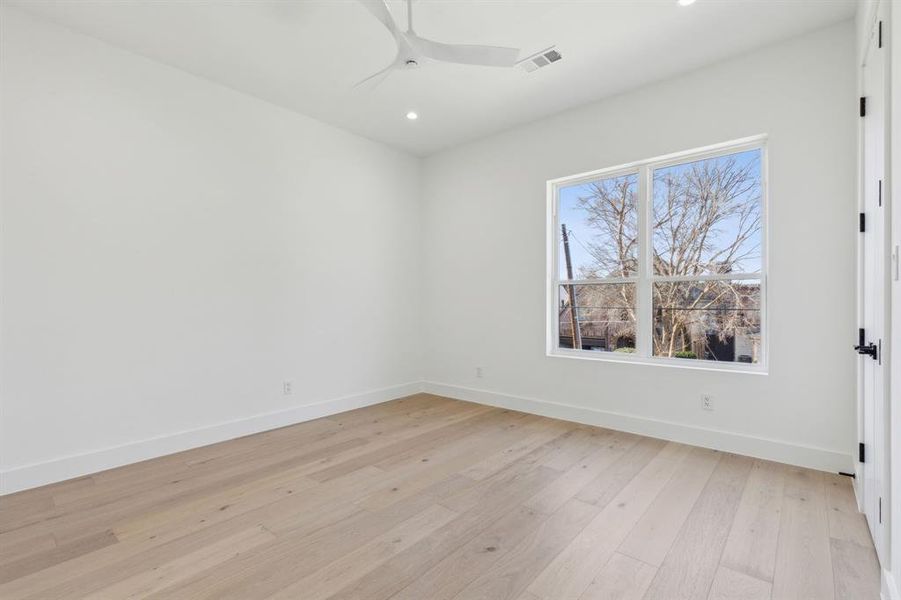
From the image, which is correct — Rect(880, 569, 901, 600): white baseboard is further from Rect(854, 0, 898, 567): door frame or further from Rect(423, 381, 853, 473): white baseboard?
Rect(423, 381, 853, 473): white baseboard

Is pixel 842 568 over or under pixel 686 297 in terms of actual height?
under

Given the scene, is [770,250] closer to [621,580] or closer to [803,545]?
[803,545]

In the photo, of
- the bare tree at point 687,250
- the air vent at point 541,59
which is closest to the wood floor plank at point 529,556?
the bare tree at point 687,250

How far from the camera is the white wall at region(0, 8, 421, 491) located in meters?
2.62

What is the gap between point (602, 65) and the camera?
10.5 ft

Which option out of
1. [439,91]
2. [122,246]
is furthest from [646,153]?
[122,246]

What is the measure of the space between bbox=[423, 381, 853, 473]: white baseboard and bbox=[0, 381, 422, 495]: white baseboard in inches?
64.7

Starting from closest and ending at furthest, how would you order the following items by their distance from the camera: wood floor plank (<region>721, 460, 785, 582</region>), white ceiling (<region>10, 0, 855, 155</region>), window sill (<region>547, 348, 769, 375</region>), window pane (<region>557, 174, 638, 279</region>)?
wood floor plank (<region>721, 460, 785, 582</region>) → white ceiling (<region>10, 0, 855, 155</region>) → window sill (<region>547, 348, 769, 375</region>) → window pane (<region>557, 174, 638, 279</region>)

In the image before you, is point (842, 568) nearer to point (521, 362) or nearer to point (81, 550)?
point (521, 362)

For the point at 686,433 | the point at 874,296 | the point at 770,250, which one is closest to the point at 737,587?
the point at 874,296

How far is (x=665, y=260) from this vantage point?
3535mm

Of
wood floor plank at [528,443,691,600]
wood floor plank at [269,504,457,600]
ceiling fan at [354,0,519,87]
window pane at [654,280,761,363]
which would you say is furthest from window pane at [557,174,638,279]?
wood floor plank at [269,504,457,600]

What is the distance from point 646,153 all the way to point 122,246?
4.16 metres

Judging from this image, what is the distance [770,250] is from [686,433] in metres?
1.50
